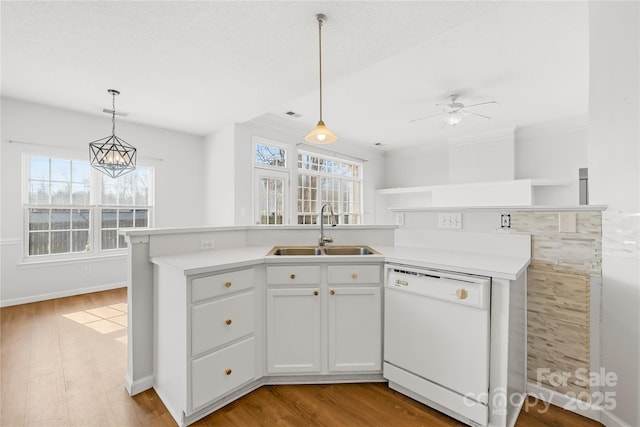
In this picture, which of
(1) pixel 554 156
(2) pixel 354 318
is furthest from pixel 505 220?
(1) pixel 554 156

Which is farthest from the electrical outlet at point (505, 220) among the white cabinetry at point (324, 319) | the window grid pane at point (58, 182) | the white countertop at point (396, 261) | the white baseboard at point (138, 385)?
the window grid pane at point (58, 182)

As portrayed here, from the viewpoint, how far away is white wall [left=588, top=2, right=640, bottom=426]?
146 cm

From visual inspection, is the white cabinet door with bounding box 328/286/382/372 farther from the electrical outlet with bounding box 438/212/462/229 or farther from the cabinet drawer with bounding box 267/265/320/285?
the electrical outlet with bounding box 438/212/462/229

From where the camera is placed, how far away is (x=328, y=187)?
631 centimetres

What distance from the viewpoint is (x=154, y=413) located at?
167cm

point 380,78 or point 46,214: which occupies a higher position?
point 380,78

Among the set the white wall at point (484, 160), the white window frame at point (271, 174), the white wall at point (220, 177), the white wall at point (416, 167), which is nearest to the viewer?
the white wall at point (220, 177)

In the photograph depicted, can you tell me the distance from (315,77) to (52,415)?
3351 mm

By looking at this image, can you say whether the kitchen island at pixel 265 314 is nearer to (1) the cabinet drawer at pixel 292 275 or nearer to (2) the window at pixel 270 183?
(1) the cabinet drawer at pixel 292 275

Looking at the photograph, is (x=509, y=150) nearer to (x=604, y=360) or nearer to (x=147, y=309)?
(x=604, y=360)

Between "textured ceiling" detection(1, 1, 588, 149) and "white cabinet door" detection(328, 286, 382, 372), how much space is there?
2000 millimetres

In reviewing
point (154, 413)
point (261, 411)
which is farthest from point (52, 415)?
point (261, 411)

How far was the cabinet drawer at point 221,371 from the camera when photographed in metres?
1.57

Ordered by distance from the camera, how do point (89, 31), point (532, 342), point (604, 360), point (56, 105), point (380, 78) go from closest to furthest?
point (604, 360) → point (532, 342) → point (89, 31) → point (380, 78) → point (56, 105)
